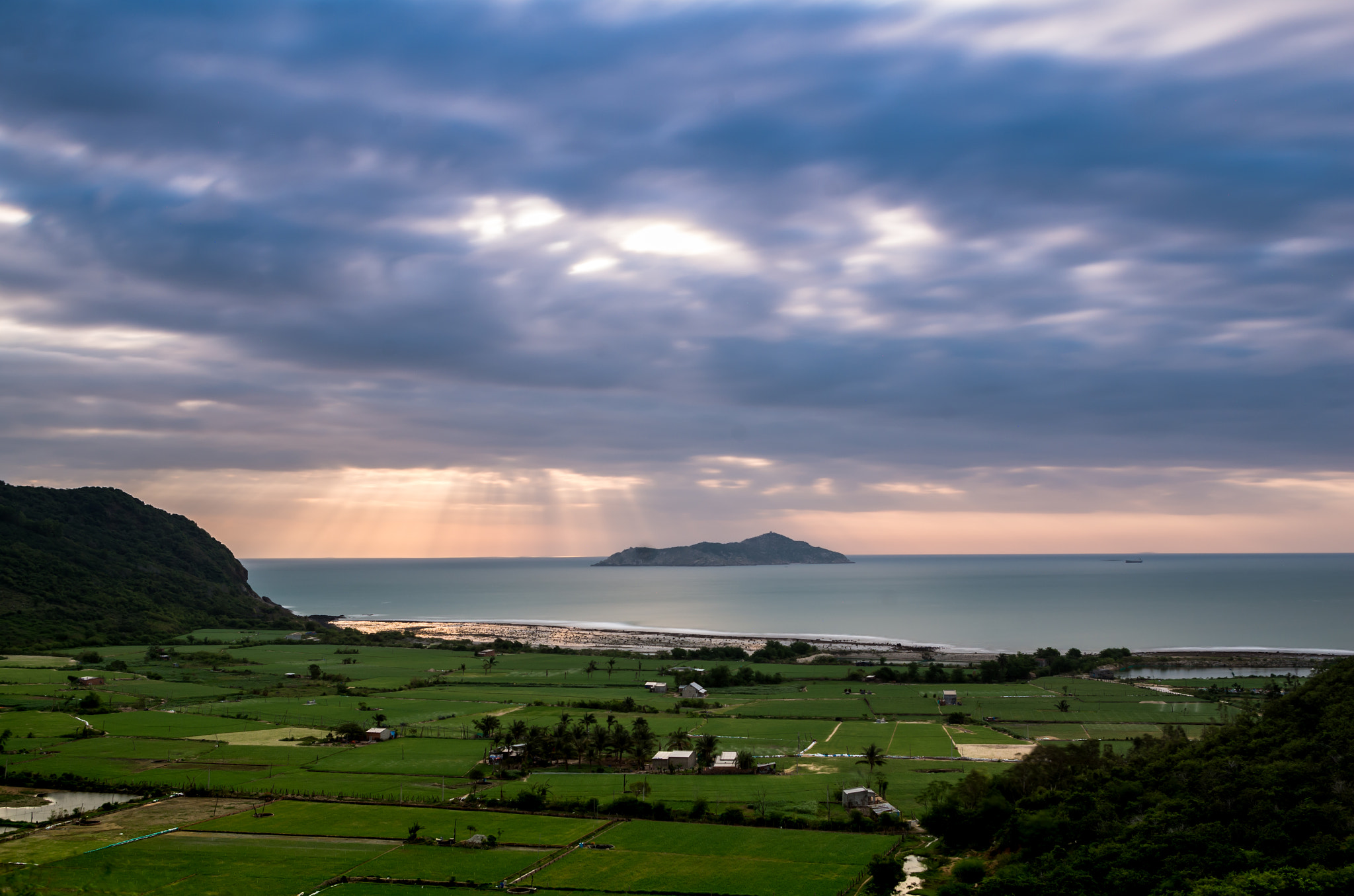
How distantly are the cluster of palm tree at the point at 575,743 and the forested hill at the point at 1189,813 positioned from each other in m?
20.2

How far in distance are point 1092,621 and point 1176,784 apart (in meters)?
144

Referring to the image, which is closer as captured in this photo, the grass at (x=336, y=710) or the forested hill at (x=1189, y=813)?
the forested hill at (x=1189, y=813)

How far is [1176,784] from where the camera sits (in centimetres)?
3778

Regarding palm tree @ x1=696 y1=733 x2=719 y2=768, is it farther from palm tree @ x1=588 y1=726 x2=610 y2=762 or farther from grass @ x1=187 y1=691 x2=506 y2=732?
grass @ x1=187 y1=691 x2=506 y2=732

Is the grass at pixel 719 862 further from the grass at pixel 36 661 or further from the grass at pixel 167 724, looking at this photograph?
the grass at pixel 36 661

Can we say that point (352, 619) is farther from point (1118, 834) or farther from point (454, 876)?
point (1118, 834)

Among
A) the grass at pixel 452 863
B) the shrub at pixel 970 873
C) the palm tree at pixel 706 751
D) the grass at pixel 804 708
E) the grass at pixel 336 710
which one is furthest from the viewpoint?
the grass at pixel 804 708

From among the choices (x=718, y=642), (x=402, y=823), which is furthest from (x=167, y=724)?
(x=718, y=642)

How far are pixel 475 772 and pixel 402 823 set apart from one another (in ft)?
28.5

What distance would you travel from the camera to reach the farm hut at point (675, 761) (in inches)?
2167

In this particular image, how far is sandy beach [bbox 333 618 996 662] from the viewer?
427 feet

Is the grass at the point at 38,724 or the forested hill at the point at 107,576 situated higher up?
the forested hill at the point at 107,576

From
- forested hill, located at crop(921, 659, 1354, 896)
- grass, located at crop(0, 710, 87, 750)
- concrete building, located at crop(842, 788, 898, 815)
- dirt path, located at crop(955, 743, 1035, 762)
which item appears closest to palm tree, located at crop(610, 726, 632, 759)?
concrete building, located at crop(842, 788, 898, 815)

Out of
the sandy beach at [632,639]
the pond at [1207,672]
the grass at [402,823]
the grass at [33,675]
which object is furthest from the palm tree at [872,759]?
the grass at [33,675]
